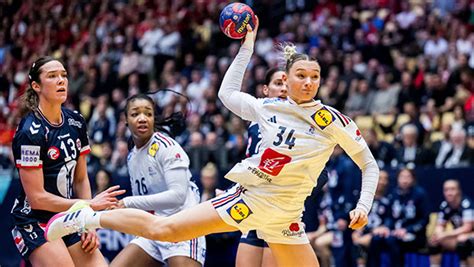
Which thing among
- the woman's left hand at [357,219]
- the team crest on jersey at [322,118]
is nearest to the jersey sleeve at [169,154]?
the team crest on jersey at [322,118]

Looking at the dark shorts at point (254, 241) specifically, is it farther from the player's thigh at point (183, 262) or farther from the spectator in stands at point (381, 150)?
the spectator in stands at point (381, 150)

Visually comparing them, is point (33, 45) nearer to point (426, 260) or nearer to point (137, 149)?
point (426, 260)

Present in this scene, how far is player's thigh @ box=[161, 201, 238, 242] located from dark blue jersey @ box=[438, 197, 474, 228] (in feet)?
18.1

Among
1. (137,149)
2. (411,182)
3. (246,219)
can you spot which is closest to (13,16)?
(411,182)

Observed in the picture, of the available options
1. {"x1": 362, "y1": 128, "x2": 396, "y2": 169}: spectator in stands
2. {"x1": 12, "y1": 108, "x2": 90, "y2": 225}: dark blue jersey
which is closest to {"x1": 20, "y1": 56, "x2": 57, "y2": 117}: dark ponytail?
{"x1": 12, "y1": 108, "x2": 90, "y2": 225}: dark blue jersey

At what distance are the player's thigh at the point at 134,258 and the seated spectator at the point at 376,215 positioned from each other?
4573mm

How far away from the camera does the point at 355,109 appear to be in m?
16.4

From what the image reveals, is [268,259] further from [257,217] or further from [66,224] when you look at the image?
[66,224]

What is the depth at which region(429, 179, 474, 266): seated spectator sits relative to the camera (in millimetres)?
11031

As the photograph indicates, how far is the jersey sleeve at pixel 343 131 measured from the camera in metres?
6.41

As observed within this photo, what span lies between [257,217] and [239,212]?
5.1 inches

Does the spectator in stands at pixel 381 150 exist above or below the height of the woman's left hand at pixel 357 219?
above

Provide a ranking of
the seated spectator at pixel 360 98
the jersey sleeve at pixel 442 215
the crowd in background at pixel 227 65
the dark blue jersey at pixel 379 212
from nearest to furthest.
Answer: the jersey sleeve at pixel 442 215, the dark blue jersey at pixel 379 212, the crowd in background at pixel 227 65, the seated spectator at pixel 360 98

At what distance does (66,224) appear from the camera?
643cm
